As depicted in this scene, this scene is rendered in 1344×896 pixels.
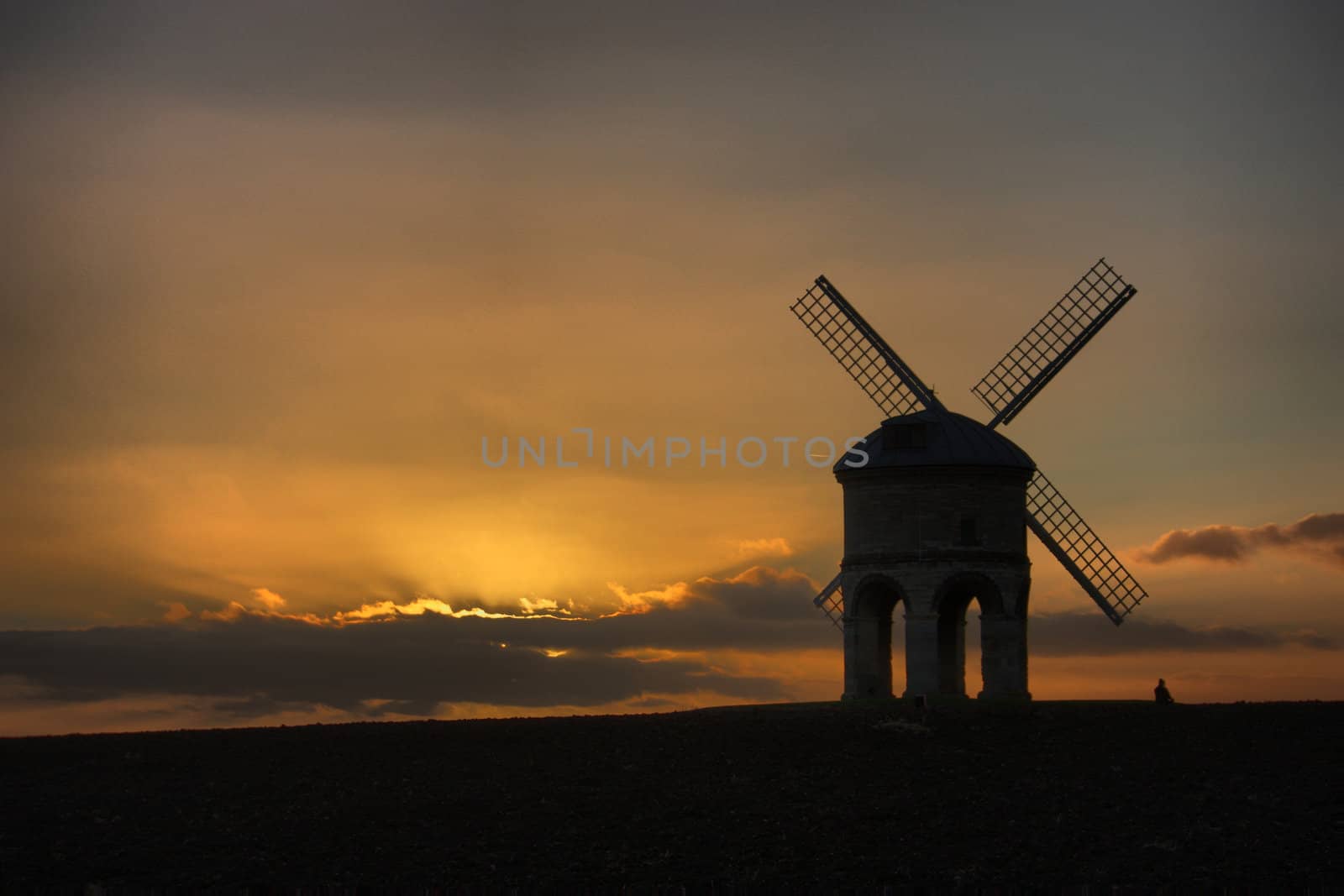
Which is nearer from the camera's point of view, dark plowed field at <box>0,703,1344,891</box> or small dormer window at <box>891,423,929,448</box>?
dark plowed field at <box>0,703,1344,891</box>

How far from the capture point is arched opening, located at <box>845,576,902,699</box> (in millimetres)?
59656

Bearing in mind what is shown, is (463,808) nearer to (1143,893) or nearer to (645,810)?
(645,810)

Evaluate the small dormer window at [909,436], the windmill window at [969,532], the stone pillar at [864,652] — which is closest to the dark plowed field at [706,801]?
the stone pillar at [864,652]

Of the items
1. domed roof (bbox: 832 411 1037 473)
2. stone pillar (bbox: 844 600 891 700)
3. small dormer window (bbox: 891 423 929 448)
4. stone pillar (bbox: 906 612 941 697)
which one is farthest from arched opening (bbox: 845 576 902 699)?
small dormer window (bbox: 891 423 929 448)

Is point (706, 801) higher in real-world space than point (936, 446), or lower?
lower

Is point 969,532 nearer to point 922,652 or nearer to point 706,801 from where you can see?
point 922,652

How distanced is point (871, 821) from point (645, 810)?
554 cm

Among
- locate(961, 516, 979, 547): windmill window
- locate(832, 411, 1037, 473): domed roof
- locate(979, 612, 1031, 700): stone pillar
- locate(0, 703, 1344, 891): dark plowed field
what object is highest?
locate(832, 411, 1037, 473): domed roof

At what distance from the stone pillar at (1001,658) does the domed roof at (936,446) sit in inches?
203

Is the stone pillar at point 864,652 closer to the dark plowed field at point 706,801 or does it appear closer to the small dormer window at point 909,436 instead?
the dark plowed field at point 706,801

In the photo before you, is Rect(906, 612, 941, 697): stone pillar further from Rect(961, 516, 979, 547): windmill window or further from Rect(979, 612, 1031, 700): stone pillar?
Rect(961, 516, 979, 547): windmill window

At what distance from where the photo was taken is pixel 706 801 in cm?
4450

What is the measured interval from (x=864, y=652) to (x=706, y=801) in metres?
16.5

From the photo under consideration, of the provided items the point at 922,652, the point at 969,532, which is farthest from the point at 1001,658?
the point at 969,532
